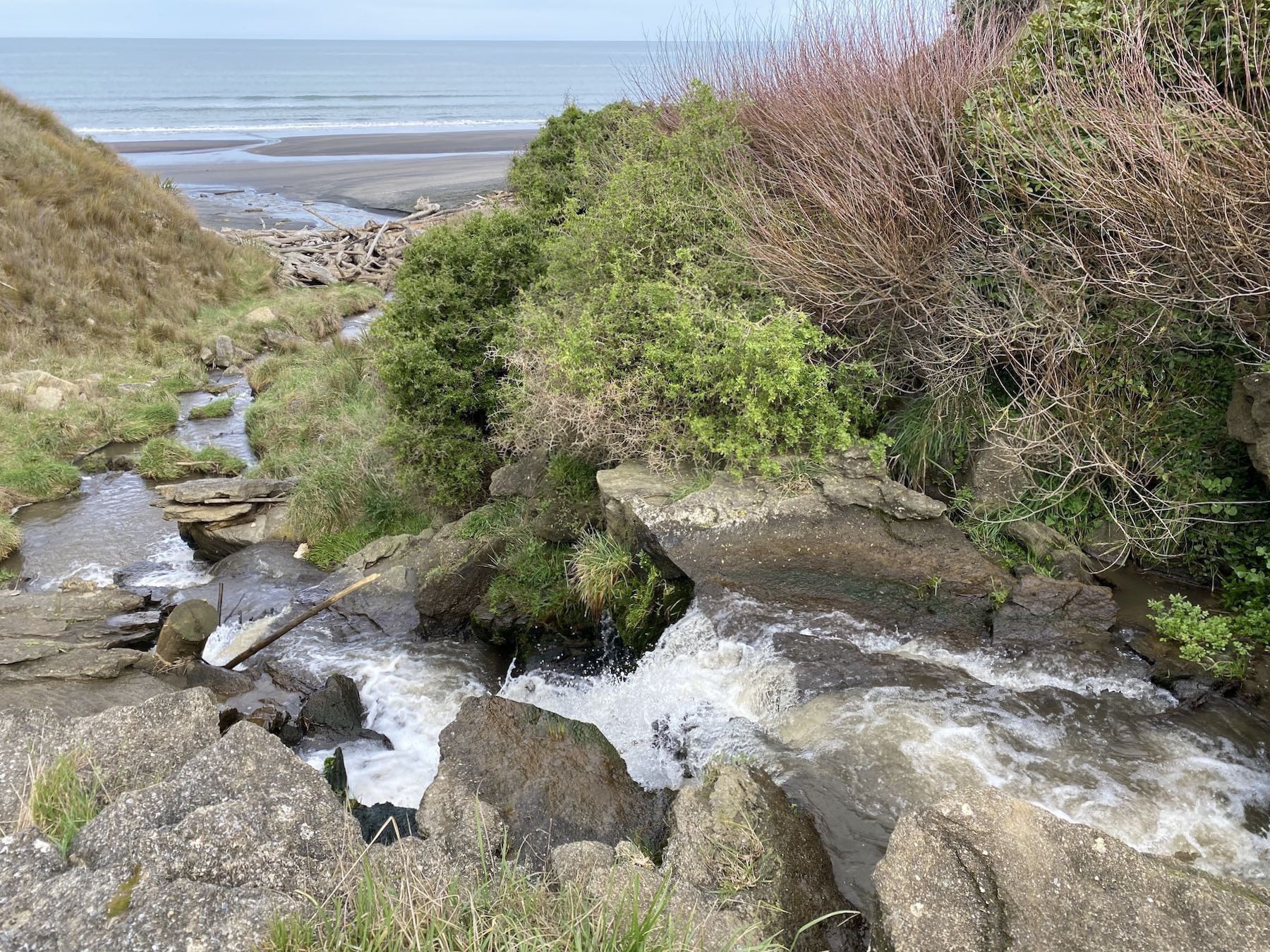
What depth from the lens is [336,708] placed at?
22.0ft

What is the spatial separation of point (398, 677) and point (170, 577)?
415cm

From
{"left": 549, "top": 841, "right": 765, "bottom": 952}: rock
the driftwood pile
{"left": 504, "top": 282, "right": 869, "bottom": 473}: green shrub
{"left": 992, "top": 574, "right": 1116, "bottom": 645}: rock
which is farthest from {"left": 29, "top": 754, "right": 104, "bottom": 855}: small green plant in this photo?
the driftwood pile

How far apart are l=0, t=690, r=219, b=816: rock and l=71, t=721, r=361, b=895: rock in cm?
33

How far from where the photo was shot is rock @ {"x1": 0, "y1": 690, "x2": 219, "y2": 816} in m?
4.07

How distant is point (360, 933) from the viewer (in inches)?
120

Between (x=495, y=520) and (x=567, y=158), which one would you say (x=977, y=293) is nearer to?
(x=495, y=520)

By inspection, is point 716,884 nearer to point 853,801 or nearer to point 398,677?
point 853,801

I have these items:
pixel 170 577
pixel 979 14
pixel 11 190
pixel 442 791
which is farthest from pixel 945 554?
pixel 11 190

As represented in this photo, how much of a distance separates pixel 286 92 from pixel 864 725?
89.4 m

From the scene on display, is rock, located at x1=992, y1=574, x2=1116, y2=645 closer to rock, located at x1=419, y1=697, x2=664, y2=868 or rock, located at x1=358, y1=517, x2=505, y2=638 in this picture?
rock, located at x1=419, y1=697, x2=664, y2=868

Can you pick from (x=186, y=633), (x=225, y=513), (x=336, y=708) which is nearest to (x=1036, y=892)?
(x=336, y=708)

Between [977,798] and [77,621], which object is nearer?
[977,798]

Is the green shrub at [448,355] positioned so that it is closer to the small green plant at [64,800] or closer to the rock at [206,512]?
the rock at [206,512]

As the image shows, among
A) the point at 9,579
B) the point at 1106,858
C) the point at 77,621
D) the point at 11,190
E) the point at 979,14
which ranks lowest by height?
the point at 9,579
